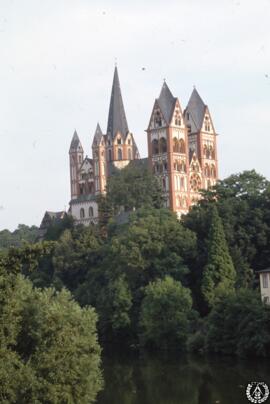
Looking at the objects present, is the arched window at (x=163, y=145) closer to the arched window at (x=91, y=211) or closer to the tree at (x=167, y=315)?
the arched window at (x=91, y=211)

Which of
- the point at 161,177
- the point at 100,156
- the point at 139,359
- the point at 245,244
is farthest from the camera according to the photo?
the point at 100,156

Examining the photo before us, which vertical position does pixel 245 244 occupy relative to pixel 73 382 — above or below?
above

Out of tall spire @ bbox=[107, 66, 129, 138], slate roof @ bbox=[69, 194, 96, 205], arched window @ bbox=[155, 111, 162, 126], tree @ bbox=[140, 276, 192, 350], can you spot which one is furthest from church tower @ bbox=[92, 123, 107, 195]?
tree @ bbox=[140, 276, 192, 350]

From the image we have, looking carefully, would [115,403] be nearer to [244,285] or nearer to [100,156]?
[244,285]

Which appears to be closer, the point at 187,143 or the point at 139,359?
the point at 139,359

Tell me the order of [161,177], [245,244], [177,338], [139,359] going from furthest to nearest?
[161,177]
[245,244]
[177,338]
[139,359]

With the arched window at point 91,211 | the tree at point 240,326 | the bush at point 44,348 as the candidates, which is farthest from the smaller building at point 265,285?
the arched window at point 91,211

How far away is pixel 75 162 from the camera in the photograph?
5901 inches

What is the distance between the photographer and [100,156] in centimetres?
14450

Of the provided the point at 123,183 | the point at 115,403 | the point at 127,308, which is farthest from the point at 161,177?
the point at 115,403

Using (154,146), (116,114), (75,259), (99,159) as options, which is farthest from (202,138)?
(75,259)

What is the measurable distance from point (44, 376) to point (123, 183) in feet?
268

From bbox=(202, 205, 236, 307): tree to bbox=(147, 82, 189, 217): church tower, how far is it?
50.3 m

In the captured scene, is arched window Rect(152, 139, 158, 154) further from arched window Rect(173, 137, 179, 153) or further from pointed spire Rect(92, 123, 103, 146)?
pointed spire Rect(92, 123, 103, 146)
